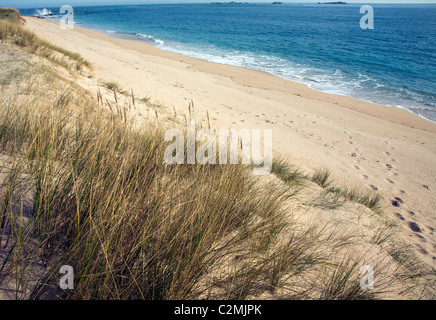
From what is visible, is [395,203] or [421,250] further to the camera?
[395,203]

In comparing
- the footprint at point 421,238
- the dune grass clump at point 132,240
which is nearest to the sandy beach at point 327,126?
the footprint at point 421,238

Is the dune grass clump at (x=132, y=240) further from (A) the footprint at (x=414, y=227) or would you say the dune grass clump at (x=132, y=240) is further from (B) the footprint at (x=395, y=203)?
(B) the footprint at (x=395, y=203)

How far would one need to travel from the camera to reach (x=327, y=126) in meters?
8.30

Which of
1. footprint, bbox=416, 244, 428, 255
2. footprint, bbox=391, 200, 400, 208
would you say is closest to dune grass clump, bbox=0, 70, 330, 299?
footprint, bbox=416, 244, 428, 255

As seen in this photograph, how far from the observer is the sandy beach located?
17.1 feet

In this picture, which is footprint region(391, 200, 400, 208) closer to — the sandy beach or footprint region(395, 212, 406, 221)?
the sandy beach

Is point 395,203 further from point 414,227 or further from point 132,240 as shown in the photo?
point 132,240

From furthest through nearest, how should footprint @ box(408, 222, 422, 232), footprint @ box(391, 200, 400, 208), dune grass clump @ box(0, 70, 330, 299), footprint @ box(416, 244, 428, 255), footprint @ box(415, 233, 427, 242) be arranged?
footprint @ box(391, 200, 400, 208), footprint @ box(408, 222, 422, 232), footprint @ box(415, 233, 427, 242), footprint @ box(416, 244, 428, 255), dune grass clump @ box(0, 70, 330, 299)

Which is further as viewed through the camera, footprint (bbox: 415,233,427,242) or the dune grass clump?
footprint (bbox: 415,233,427,242)

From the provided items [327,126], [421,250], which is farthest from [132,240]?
[327,126]

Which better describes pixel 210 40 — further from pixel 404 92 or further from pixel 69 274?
pixel 69 274

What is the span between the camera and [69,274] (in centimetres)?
133

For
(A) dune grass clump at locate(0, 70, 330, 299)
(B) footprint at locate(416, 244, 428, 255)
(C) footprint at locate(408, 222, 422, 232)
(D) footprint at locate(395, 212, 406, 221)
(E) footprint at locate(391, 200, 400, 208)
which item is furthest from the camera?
(E) footprint at locate(391, 200, 400, 208)
